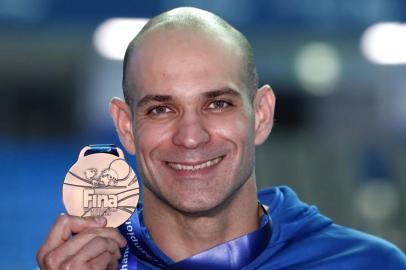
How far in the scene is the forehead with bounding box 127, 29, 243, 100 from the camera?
2999mm

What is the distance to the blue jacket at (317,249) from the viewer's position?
10.3ft

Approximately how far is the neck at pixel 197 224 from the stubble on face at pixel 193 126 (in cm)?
5

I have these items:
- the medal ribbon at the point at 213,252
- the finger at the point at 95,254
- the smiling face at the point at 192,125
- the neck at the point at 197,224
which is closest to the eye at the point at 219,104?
the smiling face at the point at 192,125

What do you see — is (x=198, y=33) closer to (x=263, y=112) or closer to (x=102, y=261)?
(x=263, y=112)

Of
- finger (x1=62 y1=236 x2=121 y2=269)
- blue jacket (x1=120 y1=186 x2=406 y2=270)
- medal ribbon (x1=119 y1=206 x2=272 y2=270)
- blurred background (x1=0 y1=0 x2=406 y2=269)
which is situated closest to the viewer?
finger (x1=62 y1=236 x2=121 y2=269)

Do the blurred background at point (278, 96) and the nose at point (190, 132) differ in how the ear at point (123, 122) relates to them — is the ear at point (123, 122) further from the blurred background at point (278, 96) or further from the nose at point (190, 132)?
the blurred background at point (278, 96)

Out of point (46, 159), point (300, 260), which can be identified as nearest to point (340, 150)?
point (46, 159)

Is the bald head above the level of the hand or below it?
above

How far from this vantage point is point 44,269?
107 inches

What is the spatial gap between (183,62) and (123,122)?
1.08ft

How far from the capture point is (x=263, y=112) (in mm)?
3252

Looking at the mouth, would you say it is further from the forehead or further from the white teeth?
the forehead

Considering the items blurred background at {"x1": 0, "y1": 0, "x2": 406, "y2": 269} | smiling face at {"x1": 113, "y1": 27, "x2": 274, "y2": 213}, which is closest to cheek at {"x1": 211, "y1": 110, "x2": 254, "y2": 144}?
smiling face at {"x1": 113, "y1": 27, "x2": 274, "y2": 213}

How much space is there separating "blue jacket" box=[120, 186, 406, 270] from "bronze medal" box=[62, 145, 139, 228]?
26 centimetres
